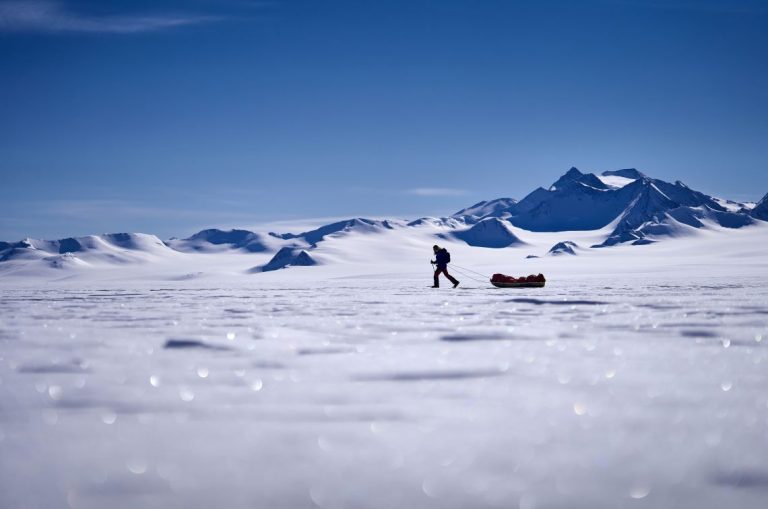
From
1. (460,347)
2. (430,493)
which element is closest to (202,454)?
(430,493)

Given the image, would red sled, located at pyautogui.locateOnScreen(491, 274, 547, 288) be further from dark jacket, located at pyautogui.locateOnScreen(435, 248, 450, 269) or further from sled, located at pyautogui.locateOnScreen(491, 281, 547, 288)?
dark jacket, located at pyautogui.locateOnScreen(435, 248, 450, 269)

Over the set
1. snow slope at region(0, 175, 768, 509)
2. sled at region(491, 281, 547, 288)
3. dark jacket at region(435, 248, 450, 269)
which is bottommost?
snow slope at region(0, 175, 768, 509)

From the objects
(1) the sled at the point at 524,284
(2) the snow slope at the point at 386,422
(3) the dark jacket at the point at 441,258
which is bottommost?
(2) the snow slope at the point at 386,422

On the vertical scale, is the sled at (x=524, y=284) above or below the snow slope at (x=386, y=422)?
above

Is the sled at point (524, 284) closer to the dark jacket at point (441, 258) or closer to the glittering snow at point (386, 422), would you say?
the dark jacket at point (441, 258)

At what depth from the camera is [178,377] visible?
14.5ft

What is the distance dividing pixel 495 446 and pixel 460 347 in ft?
10.2

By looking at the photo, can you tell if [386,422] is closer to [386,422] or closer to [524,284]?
[386,422]

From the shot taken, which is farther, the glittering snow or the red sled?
the red sled

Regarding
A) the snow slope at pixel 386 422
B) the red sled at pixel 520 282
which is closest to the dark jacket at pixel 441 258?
the red sled at pixel 520 282

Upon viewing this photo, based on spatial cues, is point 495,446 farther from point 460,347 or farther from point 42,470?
point 460,347

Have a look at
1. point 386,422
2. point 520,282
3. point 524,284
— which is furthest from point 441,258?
point 386,422

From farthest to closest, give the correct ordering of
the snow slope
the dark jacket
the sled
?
the dark jacket < the sled < the snow slope

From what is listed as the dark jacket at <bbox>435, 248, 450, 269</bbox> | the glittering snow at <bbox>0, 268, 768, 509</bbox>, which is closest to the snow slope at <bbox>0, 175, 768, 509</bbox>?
the glittering snow at <bbox>0, 268, 768, 509</bbox>
